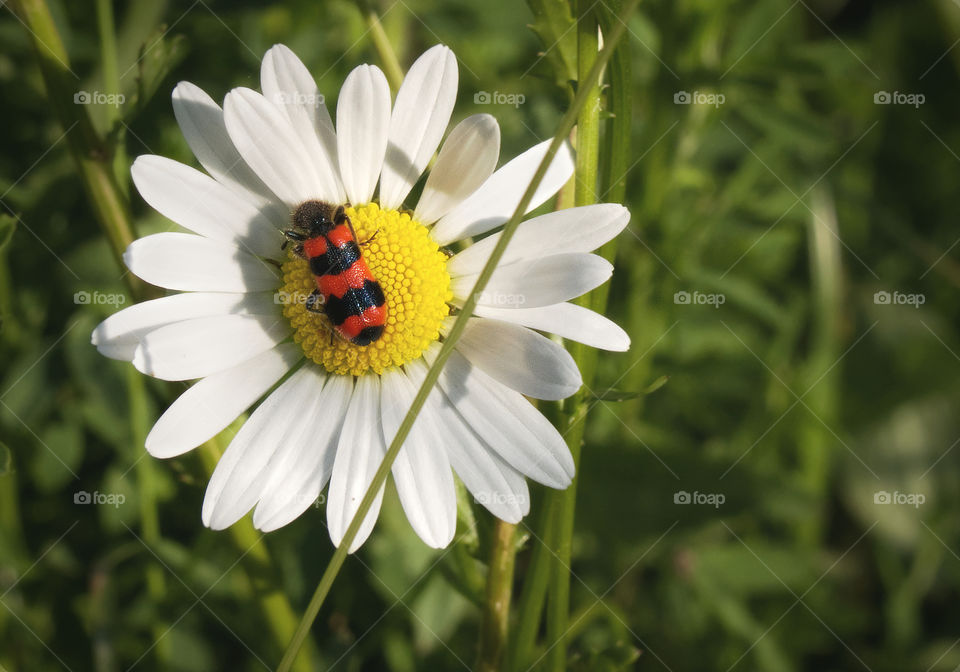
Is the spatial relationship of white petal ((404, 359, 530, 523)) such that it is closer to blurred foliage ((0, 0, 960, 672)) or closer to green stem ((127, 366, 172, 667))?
blurred foliage ((0, 0, 960, 672))

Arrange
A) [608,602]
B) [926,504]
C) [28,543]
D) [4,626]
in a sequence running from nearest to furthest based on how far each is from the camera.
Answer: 1. [4,626]
2. [28,543]
3. [608,602]
4. [926,504]

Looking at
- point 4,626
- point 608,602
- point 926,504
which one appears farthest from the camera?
point 926,504

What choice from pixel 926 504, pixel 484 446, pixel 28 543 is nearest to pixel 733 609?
pixel 926 504

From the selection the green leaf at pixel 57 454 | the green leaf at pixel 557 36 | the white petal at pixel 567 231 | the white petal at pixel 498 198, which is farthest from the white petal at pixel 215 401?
the green leaf at pixel 57 454

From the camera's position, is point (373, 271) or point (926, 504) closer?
point (373, 271)

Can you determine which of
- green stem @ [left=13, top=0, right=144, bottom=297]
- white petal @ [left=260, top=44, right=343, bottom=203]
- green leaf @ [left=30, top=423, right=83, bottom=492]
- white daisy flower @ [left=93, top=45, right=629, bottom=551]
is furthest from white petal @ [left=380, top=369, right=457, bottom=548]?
green leaf @ [left=30, top=423, right=83, bottom=492]

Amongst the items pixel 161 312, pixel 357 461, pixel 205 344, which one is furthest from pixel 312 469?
pixel 161 312

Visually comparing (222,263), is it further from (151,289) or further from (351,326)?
(351,326)
